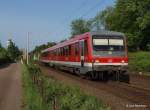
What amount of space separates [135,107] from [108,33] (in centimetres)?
1239

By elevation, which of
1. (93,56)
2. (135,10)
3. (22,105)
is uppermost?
(135,10)

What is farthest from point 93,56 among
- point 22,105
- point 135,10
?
point 135,10

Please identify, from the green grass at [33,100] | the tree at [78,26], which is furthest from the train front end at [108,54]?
the tree at [78,26]

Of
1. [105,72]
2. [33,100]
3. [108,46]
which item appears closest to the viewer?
[33,100]

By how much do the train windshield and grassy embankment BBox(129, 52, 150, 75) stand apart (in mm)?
10472

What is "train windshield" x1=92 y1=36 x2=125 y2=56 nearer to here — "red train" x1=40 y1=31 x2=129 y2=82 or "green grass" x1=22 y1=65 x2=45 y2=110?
"red train" x1=40 y1=31 x2=129 y2=82

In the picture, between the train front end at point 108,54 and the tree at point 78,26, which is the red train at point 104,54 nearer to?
the train front end at point 108,54

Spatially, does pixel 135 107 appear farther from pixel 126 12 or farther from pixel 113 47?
pixel 126 12

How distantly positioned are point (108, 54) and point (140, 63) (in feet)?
44.3

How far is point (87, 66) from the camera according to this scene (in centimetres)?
2481

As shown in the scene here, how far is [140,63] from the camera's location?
37.3 metres

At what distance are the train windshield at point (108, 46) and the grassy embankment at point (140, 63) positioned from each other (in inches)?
412

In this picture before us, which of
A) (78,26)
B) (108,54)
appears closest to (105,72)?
(108,54)

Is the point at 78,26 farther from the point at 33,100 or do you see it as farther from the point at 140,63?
the point at 33,100
